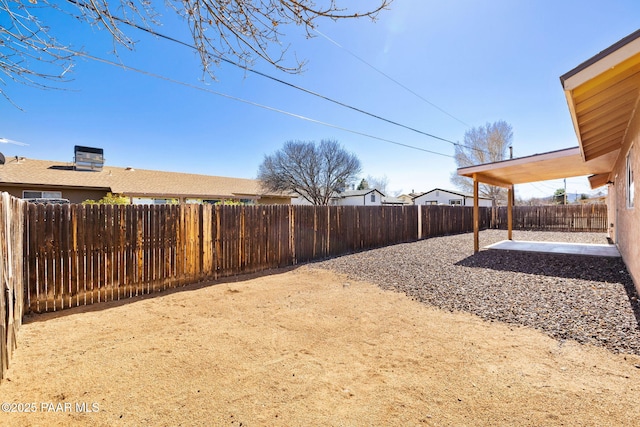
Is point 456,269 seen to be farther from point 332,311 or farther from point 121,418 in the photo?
point 121,418

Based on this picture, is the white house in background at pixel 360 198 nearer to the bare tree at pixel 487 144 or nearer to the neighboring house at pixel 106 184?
the bare tree at pixel 487 144

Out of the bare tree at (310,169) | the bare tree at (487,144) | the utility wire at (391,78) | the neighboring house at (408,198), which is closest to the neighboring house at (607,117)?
the utility wire at (391,78)

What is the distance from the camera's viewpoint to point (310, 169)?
25.7 metres

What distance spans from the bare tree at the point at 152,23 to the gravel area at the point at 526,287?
402 centimetres

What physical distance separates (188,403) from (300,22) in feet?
10.4

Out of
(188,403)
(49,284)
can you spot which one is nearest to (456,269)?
(188,403)

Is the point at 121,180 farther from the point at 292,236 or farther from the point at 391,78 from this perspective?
the point at 391,78

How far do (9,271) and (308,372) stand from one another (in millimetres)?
3239

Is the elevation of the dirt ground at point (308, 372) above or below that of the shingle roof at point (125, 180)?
below

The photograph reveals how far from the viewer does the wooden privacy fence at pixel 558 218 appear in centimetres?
1547

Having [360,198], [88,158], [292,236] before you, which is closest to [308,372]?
[292,236]

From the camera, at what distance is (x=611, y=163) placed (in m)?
8.03

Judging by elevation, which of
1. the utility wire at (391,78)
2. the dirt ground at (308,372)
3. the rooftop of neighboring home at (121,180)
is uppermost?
the utility wire at (391,78)

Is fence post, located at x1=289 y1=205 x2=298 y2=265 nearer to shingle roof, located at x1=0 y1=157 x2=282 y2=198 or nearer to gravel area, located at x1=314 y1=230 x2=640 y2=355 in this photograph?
gravel area, located at x1=314 y1=230 x2=640 y2=355
